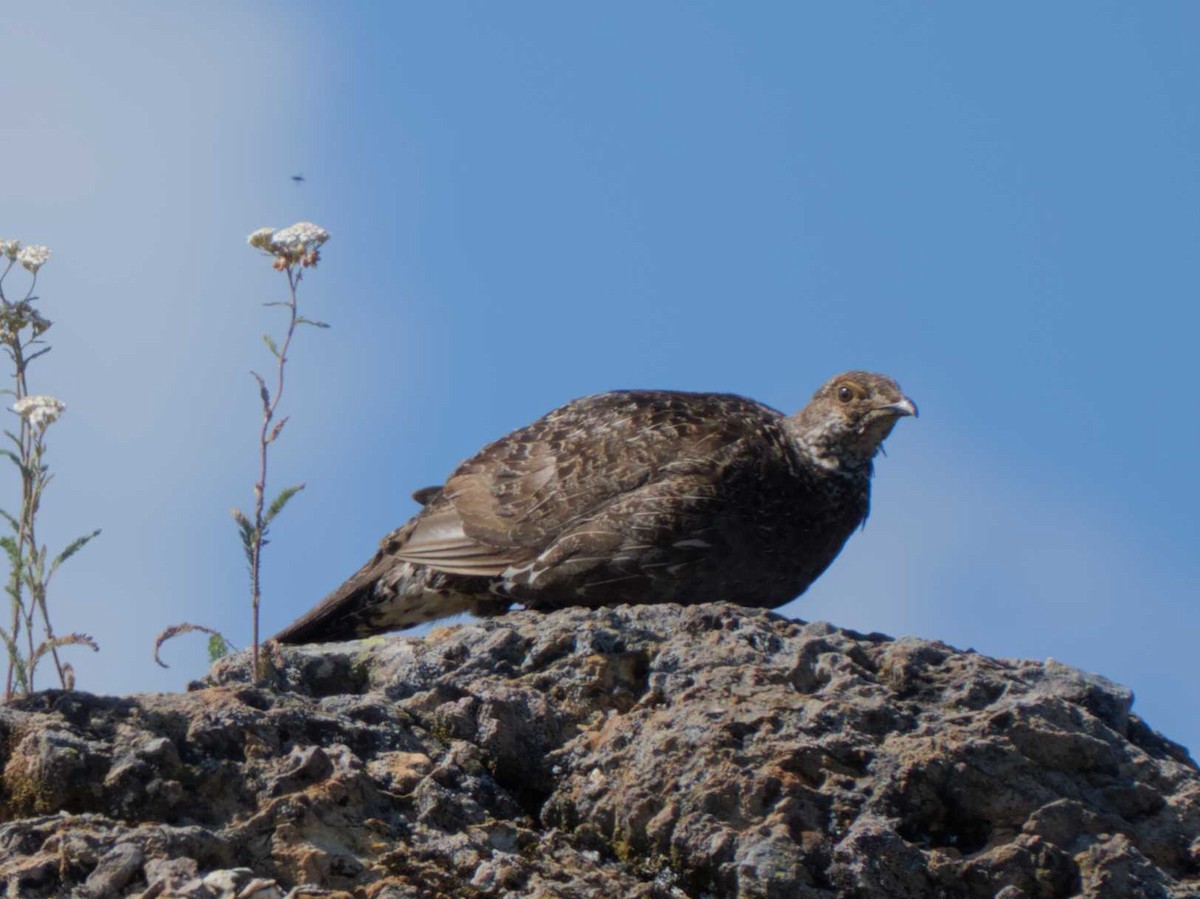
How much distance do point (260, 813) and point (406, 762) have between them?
1.54 feet

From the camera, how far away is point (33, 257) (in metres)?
5.73

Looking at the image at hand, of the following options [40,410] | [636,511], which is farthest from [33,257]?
[636,511]

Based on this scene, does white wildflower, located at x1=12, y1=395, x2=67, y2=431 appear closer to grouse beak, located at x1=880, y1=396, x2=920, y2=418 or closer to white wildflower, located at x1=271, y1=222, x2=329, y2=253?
white wildflower, located at x1=271, y1=222, x2=329, y2=253

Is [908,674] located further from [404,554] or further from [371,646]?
[404,554]

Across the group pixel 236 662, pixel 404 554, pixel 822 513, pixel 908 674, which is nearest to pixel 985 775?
pixel 908 674

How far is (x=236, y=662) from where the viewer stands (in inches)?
183

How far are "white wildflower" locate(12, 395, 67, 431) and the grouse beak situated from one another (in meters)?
3.56

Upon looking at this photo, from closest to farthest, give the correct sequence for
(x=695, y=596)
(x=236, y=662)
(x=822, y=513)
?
(x=236, y=662) < (x=695, y=596) < (x=822, y=513)

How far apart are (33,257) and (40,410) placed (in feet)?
2.66

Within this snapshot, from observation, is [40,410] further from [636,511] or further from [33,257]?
[636,511]

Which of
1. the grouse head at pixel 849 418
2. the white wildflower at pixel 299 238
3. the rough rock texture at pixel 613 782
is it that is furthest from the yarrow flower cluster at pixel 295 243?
the grouse head at pixel 849 418

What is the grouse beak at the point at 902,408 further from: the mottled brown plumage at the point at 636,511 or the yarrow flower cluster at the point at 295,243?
the yarrow flower cluster at the point at 295,243

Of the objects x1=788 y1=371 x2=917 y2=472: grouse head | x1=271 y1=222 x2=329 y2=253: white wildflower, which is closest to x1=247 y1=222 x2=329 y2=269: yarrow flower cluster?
x1=271 y1=222 x2=329 y2=253: white wildflower

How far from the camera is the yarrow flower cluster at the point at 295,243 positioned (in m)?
5.51
